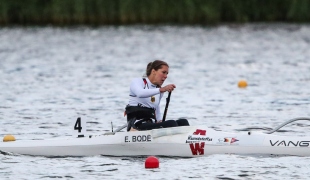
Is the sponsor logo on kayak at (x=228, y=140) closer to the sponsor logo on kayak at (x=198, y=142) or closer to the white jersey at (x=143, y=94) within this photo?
the sponsor logo on kayak at (x=198, y=142)

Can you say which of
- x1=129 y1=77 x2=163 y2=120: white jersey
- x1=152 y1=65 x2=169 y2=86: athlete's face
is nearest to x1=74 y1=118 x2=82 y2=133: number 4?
x1=129 y1=77 x2=163 y2=120: white jersey

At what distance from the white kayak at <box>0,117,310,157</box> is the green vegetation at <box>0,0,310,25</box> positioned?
35.2m

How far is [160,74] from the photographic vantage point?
1507 cm

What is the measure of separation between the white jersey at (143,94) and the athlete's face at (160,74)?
14cm

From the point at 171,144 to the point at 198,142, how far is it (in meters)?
0.48

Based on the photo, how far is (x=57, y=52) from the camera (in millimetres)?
40750

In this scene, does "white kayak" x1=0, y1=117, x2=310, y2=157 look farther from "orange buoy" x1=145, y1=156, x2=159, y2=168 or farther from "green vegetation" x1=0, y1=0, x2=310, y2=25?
"green vegetation" x1=0, y1=0, x2=310, y2=25

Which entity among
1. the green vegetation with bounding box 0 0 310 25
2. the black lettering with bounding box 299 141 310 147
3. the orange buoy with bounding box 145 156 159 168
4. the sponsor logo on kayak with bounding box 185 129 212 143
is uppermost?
the green vegetation with bounding box 0 0 310 25

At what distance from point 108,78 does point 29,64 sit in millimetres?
6307

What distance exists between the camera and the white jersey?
590 inches

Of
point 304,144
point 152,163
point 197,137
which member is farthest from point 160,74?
point 304,144

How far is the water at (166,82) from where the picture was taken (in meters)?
14.2

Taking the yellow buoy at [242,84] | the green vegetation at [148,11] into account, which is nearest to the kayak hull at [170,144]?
the yellow buoy at [242,84]

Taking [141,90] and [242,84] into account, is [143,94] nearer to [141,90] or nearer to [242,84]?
[141,90]
